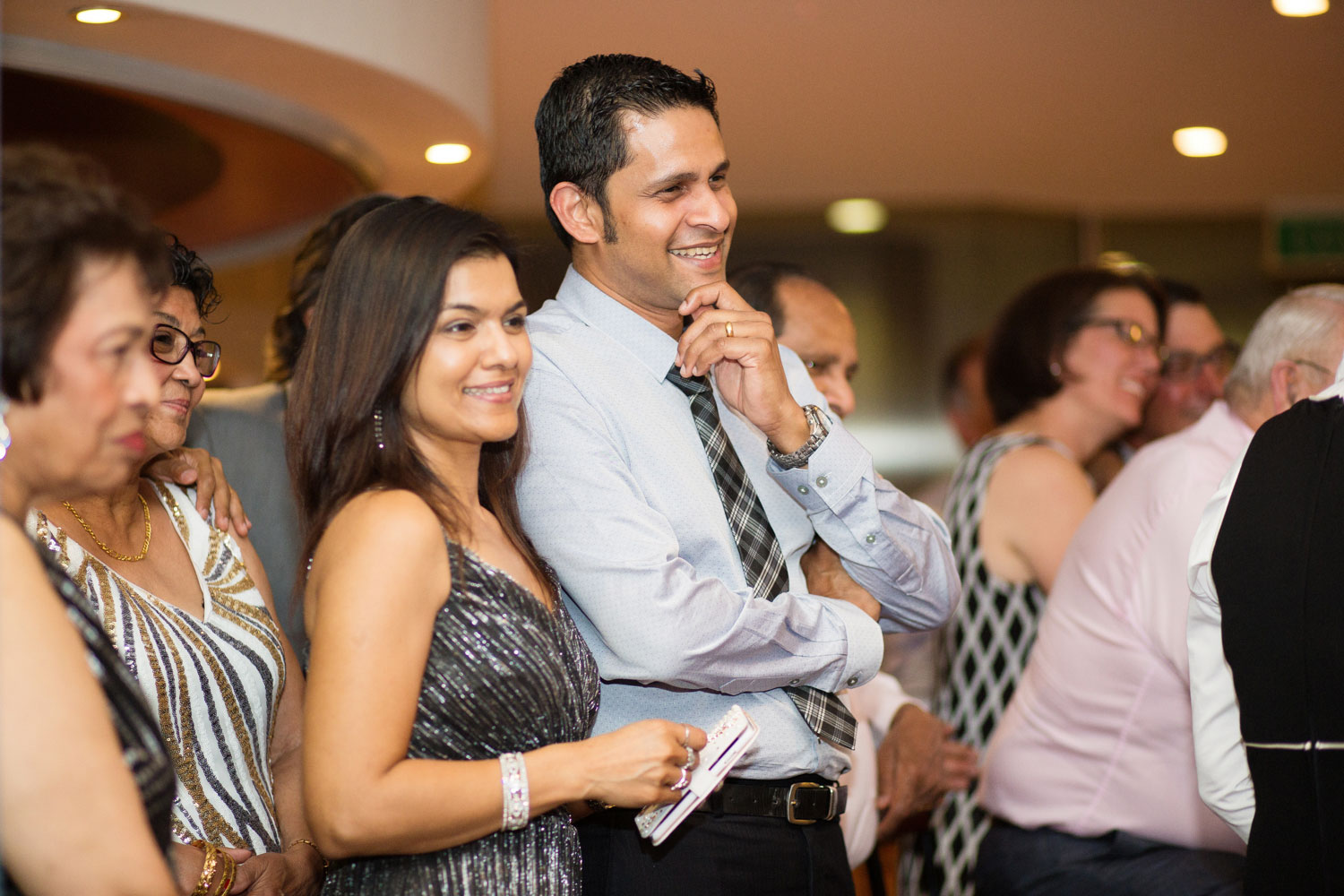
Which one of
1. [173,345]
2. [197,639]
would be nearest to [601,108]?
[173,345]

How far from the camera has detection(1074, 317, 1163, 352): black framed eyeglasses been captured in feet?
11.1

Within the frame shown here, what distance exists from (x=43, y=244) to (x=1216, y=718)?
1.84 m

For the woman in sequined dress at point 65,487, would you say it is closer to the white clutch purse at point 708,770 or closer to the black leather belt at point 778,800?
the white clutch purse at point 708,770

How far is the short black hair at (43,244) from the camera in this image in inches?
41.9

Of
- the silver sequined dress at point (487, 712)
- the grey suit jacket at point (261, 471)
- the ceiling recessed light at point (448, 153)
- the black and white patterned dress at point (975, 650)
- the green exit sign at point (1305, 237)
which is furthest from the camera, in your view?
the green exit sign at point (1305, 237)

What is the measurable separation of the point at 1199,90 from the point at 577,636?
15.1 feet

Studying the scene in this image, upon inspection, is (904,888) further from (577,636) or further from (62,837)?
(62,837)

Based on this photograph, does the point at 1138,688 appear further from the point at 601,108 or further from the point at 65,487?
the point at 65,487

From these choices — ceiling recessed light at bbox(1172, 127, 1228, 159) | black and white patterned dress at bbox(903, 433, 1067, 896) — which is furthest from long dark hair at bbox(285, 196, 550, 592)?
ceiling recessed light at bbox(1172, 127, 1228, 159)

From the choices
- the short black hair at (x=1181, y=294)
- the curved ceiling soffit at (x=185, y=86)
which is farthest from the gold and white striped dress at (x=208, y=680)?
the short black hair at (x=1181, y=294)

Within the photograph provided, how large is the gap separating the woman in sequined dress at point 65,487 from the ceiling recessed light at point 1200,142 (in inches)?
221

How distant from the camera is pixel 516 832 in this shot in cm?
161

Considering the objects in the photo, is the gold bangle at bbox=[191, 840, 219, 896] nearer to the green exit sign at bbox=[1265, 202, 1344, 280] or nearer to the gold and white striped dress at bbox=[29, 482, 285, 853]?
the gold and white striped dress at bbox=[29, 482, 285, 853]

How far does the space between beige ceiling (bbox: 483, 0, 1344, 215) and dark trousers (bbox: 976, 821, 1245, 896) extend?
2.86m
